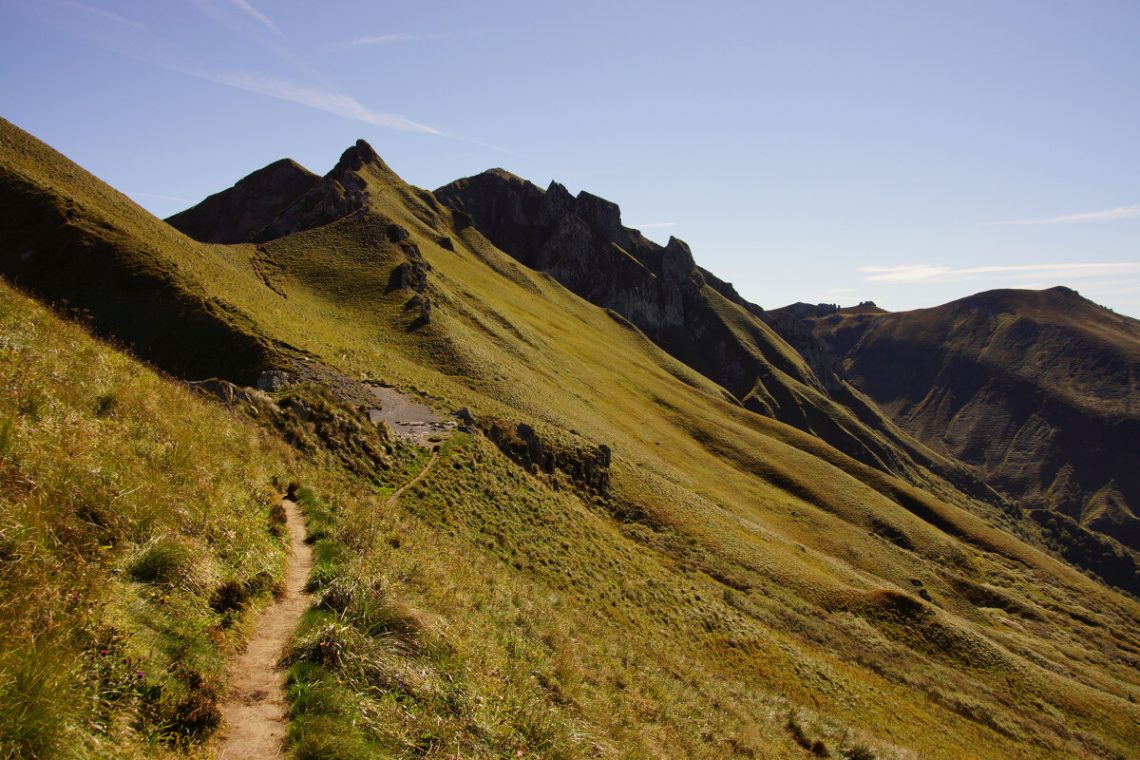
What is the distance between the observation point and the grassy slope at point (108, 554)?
4.82 m

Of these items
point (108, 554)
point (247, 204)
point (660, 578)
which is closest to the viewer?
point (108, 554)

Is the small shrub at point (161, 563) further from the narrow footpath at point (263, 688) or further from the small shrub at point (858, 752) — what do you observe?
the small shrub at point (858, 752)

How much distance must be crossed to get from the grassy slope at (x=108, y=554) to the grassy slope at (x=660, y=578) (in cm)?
225

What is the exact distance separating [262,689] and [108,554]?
105 inches

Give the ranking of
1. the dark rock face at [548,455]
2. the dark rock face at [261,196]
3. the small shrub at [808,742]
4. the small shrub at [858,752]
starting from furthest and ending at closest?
the dark rock face at [261,196] → the dark rock face at [548,455] → the small shrub at [858,752] → the small shrub at [808,742]

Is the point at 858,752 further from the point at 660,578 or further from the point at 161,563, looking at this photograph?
the point at 161,563

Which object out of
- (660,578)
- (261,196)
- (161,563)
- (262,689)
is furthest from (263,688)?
(261,196)

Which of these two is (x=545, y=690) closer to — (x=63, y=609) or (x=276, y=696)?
(x=276, y=696)

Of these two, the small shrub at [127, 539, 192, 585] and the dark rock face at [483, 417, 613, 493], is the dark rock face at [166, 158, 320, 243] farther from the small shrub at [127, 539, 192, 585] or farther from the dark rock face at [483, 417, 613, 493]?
the small shrub at [127, 539, 192, 585]

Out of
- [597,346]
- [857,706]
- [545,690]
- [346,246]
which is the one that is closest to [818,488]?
[597,346]

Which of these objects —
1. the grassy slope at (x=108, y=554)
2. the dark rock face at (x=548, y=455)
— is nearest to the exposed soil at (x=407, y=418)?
the dark rock face at (x=548, y=455)

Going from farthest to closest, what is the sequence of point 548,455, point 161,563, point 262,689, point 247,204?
point 247,204 < point 548,455 < point 161,563 < point 262,689

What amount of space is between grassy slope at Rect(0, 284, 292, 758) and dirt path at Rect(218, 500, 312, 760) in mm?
330

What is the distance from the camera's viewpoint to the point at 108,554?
6.96 m
